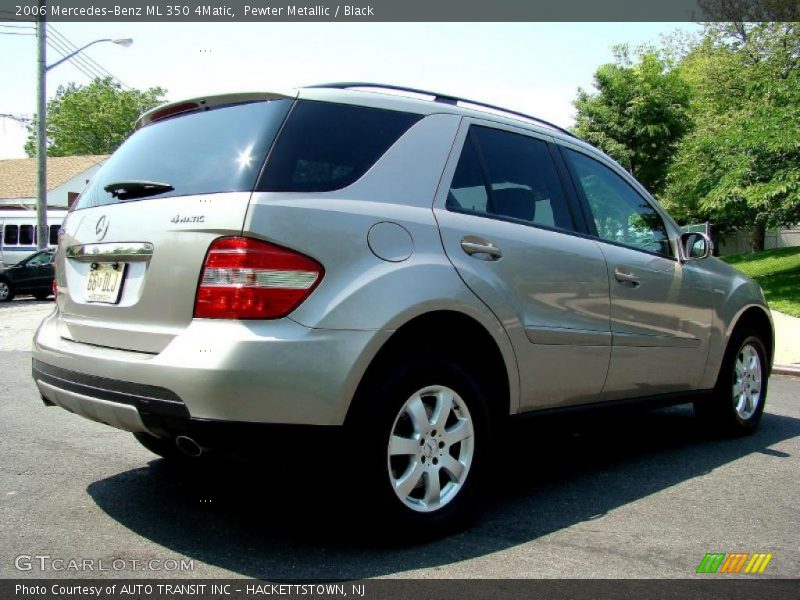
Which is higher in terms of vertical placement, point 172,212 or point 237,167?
point 237,167

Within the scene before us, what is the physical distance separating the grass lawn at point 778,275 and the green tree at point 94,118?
1969 inches

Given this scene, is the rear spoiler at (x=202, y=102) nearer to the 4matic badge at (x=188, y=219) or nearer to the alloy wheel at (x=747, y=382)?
the 4matic badge at (x=188, y=219)

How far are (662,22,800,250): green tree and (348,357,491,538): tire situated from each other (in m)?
14.4

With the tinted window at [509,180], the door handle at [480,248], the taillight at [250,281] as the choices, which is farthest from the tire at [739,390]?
the taillight at [250,281]

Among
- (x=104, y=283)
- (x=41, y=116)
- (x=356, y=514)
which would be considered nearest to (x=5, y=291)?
(x=41, y=116)

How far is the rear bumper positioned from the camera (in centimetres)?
277

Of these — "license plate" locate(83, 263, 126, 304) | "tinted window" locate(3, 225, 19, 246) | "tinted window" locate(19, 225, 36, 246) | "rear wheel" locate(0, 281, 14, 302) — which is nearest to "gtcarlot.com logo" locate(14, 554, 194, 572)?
"license plate" locate(83, 263, 126, 304)

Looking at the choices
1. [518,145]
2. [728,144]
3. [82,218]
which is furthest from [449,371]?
[728,144]

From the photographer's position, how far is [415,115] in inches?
141

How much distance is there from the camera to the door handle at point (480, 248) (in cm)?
347

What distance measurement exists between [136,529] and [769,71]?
2378cm

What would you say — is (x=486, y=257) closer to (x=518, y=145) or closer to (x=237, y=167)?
(x=518, y=145)

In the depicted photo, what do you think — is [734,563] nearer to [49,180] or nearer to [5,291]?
[5,291]

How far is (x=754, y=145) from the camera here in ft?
53.1
